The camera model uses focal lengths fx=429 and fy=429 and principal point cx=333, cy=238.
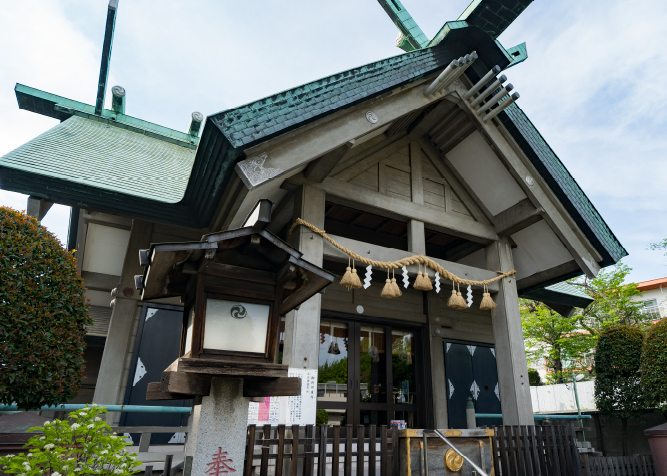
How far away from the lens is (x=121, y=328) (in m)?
6.71

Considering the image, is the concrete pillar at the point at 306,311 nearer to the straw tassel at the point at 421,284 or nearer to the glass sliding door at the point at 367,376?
the straw tassel at the point at 421,284

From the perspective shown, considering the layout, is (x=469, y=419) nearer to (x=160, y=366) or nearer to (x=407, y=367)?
(x=407, y=367)

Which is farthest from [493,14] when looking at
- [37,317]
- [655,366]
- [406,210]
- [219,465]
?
[37,317]

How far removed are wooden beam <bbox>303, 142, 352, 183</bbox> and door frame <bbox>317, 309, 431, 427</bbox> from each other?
9.98 ft

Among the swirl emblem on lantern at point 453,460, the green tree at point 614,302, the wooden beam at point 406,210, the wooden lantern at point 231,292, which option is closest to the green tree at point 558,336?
the green tree at point 614,302

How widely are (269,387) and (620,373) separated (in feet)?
27.2

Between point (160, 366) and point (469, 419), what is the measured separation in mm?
5762

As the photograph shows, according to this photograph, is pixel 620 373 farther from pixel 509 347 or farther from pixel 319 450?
pixel 319 450

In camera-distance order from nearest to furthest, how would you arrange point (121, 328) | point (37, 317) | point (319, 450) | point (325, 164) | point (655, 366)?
point (37, 317) → point (319, 450) → point (325, 164) → point (121, 328) → point (655, 366)

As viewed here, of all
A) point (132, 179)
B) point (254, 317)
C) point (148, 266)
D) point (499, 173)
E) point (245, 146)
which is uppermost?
point (499, 173)

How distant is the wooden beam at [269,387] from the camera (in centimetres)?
308

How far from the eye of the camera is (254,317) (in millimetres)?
3113

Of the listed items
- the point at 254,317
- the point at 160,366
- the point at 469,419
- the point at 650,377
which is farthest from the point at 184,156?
the point at 650,377

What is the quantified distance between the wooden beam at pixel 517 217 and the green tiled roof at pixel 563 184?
458 millimetres
